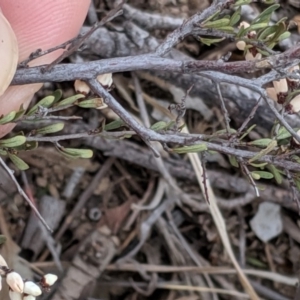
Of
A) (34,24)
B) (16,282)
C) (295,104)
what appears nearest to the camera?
(16,282)

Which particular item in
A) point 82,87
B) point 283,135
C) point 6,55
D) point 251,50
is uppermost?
point 6,55

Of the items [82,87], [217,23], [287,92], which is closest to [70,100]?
[82,87]

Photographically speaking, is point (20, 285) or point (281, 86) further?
point (281, 86)

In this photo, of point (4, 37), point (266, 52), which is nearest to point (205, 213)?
point (266, 52)

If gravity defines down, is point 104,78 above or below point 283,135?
above

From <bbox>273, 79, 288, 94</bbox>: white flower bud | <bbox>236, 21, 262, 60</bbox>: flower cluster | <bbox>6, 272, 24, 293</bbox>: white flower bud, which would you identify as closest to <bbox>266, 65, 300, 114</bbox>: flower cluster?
<bbox>273, 79, 288, 94</bbox>: white flower bud

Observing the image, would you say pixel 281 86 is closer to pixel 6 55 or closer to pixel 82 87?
pixel 82 87

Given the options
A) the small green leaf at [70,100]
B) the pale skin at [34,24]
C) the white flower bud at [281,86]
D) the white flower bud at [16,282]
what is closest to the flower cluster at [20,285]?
the white flower bud at [16,282]

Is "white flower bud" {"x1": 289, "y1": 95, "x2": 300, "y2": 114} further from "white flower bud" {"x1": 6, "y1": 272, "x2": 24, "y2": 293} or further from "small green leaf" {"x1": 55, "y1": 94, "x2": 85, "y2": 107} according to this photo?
"white flower bud" {"x1": 6, "y1": 272, "x2": 24, "y2": 293}
